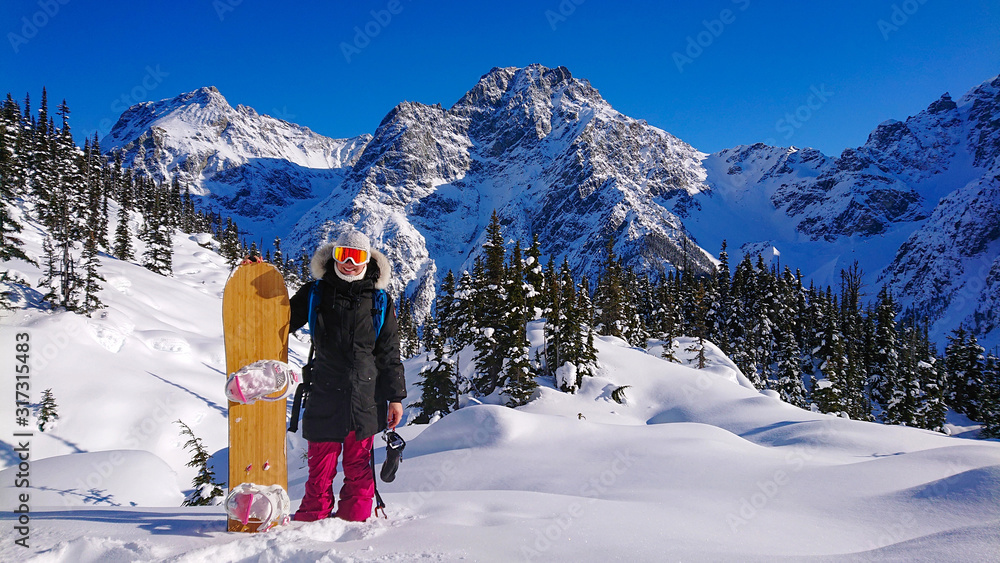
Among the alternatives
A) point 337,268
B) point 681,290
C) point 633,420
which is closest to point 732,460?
point 337,268

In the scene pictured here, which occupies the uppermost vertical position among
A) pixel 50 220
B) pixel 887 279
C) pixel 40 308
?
pixel 887 279

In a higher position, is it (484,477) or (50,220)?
(50,220)

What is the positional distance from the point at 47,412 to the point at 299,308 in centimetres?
1982

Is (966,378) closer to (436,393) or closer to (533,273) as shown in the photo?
(533,273)

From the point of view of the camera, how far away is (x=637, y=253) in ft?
591

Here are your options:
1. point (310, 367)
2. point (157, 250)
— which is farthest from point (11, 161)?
point (310, 367)

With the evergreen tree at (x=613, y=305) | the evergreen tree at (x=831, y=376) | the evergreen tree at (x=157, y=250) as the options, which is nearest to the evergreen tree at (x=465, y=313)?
the evergreen tree at (x=613, y=305)

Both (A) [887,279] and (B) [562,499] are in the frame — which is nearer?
(B) [562,499]

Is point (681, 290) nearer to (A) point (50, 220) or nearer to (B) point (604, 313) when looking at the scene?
(B) point (604, 313)

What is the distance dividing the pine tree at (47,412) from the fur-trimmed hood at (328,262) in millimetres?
20090

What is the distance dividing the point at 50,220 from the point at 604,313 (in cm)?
5268

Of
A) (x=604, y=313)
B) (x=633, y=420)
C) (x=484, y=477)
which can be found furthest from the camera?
(x=604, y=313)

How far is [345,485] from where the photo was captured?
14.8 feet

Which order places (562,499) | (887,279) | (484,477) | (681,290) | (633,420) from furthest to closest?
(887,279)
(681,290)
(633,420)
(484,477)
(562,499)
